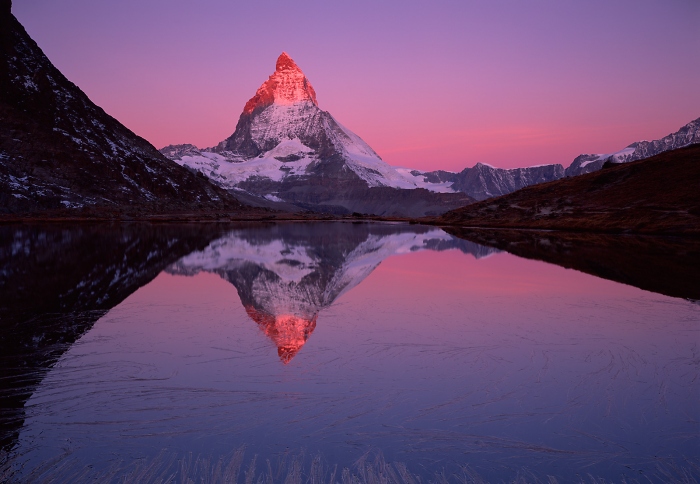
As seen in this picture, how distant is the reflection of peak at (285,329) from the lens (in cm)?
1543

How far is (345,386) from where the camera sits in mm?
12242

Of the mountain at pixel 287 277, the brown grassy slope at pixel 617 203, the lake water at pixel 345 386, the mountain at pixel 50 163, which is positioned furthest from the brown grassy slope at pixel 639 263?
the mountain at pixel 50 163

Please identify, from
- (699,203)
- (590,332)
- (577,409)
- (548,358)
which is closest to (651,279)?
(590,332)

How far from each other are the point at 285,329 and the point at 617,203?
96425 mm

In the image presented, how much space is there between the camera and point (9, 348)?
49.1 ft

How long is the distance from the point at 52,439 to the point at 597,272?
3338cm

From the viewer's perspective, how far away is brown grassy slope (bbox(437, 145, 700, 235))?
271ft

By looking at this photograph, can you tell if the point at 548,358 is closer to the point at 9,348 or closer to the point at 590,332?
the point at 590,332

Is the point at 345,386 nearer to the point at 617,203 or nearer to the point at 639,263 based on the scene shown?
the point at 639,263

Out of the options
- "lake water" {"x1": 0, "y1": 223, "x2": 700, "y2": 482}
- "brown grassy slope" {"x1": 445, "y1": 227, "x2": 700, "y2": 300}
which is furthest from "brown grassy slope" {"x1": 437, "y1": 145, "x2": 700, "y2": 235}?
"lake water" {"x1": 0, "y1": 223, "x2": 700, "y2": 482}

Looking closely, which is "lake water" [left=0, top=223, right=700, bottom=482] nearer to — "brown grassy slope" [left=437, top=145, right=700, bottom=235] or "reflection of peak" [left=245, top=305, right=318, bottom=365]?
"reflection of peak" [left=245, top=305, right=318, bottom=365]

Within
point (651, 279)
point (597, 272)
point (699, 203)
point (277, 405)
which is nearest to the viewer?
point (277, 405)

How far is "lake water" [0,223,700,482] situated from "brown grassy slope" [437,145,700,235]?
66.7 meters

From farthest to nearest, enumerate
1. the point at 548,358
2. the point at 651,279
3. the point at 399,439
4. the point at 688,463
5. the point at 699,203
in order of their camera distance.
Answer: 1. the point at 699,203
2. the point at 651,279
3. the point at 548,358
4. the point at 399,439
5. the point at 688,463
